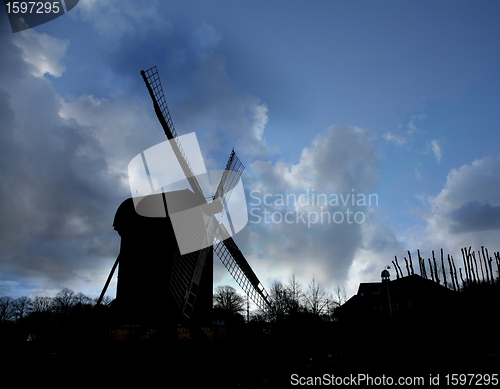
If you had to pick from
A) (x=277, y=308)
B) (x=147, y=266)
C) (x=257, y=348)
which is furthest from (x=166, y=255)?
(x=277, y=308)

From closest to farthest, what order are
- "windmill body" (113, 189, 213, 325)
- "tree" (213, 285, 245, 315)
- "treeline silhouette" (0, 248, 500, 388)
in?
"treeline silhouette" (0, 248, 500, 388), "windmill body" (113, 189, 213, 325), "tree" (213, 285, 245, 315)

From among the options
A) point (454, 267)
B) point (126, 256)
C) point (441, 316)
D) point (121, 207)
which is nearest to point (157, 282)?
point (126, 256)

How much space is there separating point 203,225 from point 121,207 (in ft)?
12.6

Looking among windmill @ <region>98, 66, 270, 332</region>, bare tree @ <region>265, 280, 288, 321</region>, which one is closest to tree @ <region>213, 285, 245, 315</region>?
bare tree @ <region>265, 280, 288, 321</region>

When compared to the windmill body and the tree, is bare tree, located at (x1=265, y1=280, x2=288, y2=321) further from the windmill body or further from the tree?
the tree

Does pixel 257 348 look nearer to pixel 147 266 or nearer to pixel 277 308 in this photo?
pixel 147 266

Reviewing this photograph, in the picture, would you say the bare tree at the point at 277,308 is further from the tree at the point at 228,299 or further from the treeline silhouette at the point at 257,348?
the tree at the point at 228,299

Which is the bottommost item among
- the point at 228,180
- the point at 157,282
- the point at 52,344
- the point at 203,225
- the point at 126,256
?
the point at 52,344

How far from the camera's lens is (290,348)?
9.10m

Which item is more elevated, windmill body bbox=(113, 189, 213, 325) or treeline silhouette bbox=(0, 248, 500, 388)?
windmill body bbox=(113, 189, 213, 325)

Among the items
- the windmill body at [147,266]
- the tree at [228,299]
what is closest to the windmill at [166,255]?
the windmill body at [147,266]

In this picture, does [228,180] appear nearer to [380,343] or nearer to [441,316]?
[380,343]

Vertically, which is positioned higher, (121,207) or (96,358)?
(121,207)

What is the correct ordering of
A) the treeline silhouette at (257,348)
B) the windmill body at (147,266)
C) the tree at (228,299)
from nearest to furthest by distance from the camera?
the treeline silhouette at (257,348) < the windmill body at (147,266) < the tree at (228,299)
